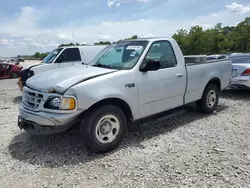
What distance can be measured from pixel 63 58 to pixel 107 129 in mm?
6137

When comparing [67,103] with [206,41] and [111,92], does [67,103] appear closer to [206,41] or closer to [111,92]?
[111,92]

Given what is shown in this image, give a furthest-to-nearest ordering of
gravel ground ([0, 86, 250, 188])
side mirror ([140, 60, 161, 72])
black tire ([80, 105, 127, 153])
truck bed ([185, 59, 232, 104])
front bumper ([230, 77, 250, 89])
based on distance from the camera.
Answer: front bumper ([230, 77, 250, 89])
truck bed ([185, 59, 232, 104])
side mirror ([140, 60, 161, 72])
black tire ([80, 105, 127, 153])
gravel ground ([0, 86, 250, 188])

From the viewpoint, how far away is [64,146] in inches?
152

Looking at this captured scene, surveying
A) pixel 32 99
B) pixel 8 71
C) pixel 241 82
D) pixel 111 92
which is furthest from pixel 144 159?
pixel 8 71

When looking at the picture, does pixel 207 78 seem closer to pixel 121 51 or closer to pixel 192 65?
pixel 192 65

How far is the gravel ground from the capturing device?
284cm

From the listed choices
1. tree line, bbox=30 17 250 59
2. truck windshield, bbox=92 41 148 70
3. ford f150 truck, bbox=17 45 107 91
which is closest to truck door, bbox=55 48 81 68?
ford f150 truck, bbox=17 45 107 91

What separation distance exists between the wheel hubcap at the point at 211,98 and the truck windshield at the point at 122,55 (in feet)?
7.89

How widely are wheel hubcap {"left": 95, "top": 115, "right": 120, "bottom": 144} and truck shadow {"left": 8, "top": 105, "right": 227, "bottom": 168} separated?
246 mm


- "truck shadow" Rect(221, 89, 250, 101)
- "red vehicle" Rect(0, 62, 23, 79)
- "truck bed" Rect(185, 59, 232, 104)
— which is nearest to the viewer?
"truck bed" Rect(185, 59, 232, 104)

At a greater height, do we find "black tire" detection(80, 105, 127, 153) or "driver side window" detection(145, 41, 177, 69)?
"driver side window" detection(145, 41, 177, 69)

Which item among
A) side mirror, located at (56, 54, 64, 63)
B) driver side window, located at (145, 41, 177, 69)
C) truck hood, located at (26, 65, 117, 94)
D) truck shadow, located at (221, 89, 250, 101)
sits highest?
side mirror, located at (56, 54, 64, 63)

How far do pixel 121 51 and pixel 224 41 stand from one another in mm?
39426

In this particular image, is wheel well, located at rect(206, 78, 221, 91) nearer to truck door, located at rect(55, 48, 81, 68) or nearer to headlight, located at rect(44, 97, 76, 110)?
headlight, located at rect(44, 97, 76, 110)
